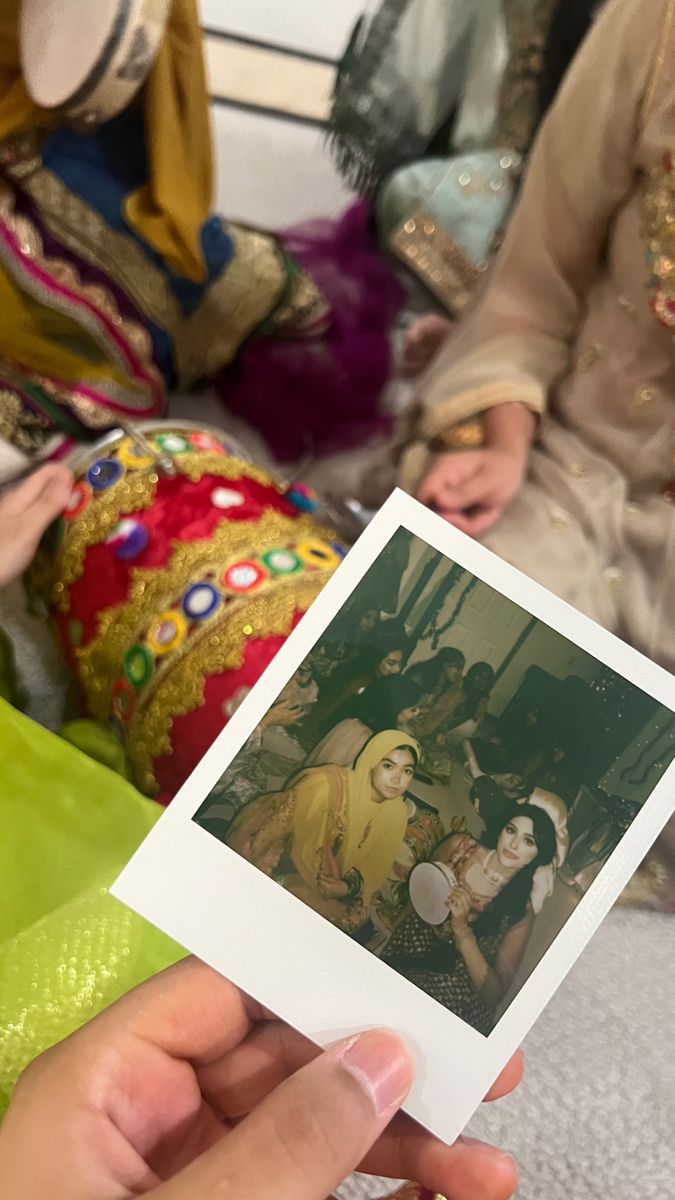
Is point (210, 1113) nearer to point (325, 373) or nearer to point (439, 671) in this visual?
→ point (439, 671)

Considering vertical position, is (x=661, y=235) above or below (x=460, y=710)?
above

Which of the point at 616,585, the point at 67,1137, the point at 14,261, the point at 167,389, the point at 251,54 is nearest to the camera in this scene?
the point at 67,1137

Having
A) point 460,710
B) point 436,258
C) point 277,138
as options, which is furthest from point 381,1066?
point 277,138

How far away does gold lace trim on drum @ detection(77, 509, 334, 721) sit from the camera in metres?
0.64

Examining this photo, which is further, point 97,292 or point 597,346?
point 97,292

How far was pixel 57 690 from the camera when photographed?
0.80 m

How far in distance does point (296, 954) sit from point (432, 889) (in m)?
0.07

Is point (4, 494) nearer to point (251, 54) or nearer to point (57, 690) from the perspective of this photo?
point (57, 690)

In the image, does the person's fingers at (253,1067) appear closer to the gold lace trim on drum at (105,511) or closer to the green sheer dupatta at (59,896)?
the green sheer dupatta at (59,896)

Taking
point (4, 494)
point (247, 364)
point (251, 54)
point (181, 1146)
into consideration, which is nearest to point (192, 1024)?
point (181, 1146)

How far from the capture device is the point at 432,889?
41 cm

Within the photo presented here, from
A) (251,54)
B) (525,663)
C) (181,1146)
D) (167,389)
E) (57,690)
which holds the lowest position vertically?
(57,690)

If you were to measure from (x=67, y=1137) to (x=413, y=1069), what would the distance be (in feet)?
0.47

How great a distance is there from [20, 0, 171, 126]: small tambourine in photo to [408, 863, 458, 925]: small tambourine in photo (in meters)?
0.57
